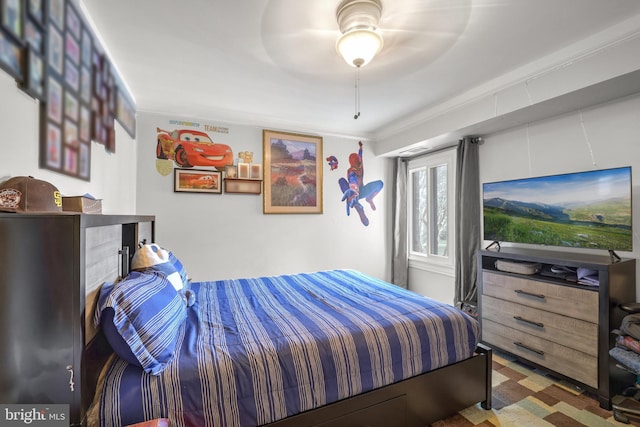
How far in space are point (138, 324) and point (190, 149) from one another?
99.3 inches

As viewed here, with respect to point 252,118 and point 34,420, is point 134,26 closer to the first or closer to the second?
point 252,118

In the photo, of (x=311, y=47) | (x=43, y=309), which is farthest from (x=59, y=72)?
(x=311, y=47)

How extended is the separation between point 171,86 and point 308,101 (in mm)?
1351

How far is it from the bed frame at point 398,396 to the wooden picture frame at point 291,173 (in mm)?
2188

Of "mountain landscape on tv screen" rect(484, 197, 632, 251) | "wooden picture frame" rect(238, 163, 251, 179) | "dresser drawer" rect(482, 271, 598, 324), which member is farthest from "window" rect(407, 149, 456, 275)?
"wooden picture frame" rect(238, 163, 251, 179)

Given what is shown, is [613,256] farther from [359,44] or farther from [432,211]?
[359,44]

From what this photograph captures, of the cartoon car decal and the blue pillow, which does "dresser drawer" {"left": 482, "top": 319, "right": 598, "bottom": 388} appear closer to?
the blue pillow

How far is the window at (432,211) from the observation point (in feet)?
11.9

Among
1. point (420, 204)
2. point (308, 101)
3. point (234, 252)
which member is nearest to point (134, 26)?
point (308, 101)

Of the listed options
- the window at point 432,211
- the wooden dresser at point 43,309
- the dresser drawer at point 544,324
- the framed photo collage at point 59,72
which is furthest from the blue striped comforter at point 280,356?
the window at point 432,211

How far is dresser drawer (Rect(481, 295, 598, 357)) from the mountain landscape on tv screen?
62 cm

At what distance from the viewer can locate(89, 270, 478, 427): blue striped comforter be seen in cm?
111

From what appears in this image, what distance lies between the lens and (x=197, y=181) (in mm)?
3258

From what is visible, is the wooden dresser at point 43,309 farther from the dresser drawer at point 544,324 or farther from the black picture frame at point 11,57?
the dresser drawer at point 544,324
